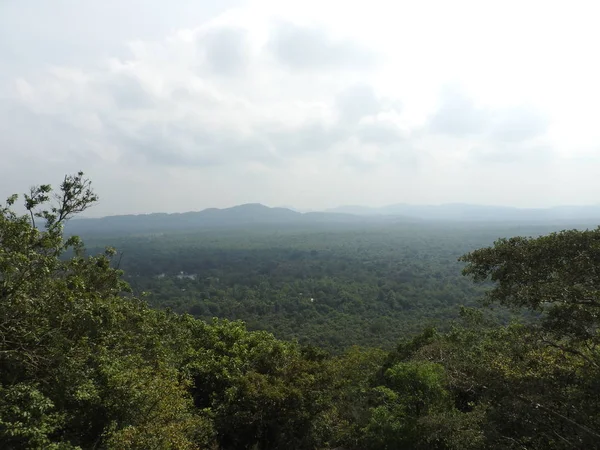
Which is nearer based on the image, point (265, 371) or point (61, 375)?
point (61, 375)

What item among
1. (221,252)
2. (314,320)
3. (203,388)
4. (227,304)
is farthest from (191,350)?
(221,252)

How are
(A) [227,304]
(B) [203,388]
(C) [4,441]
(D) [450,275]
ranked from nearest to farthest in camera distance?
1. (C) [4,441]
2. (B) [203,388]
3. (A) [227,304]
4. (D) [450,275]

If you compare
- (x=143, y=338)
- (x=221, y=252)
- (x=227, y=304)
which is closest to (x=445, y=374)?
(x=143, y=338)

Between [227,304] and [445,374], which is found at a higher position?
[445,374]

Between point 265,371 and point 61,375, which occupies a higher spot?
point 61,375

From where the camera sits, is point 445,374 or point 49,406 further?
point 445,374

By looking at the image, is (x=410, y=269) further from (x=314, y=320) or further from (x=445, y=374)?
(x=445, y=374)

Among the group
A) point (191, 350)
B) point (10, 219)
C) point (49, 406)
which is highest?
point (10, 219)

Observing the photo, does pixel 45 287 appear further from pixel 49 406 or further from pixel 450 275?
pixel 450 275

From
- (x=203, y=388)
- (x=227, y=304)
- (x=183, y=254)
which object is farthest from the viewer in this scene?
(x=183, y=254)
